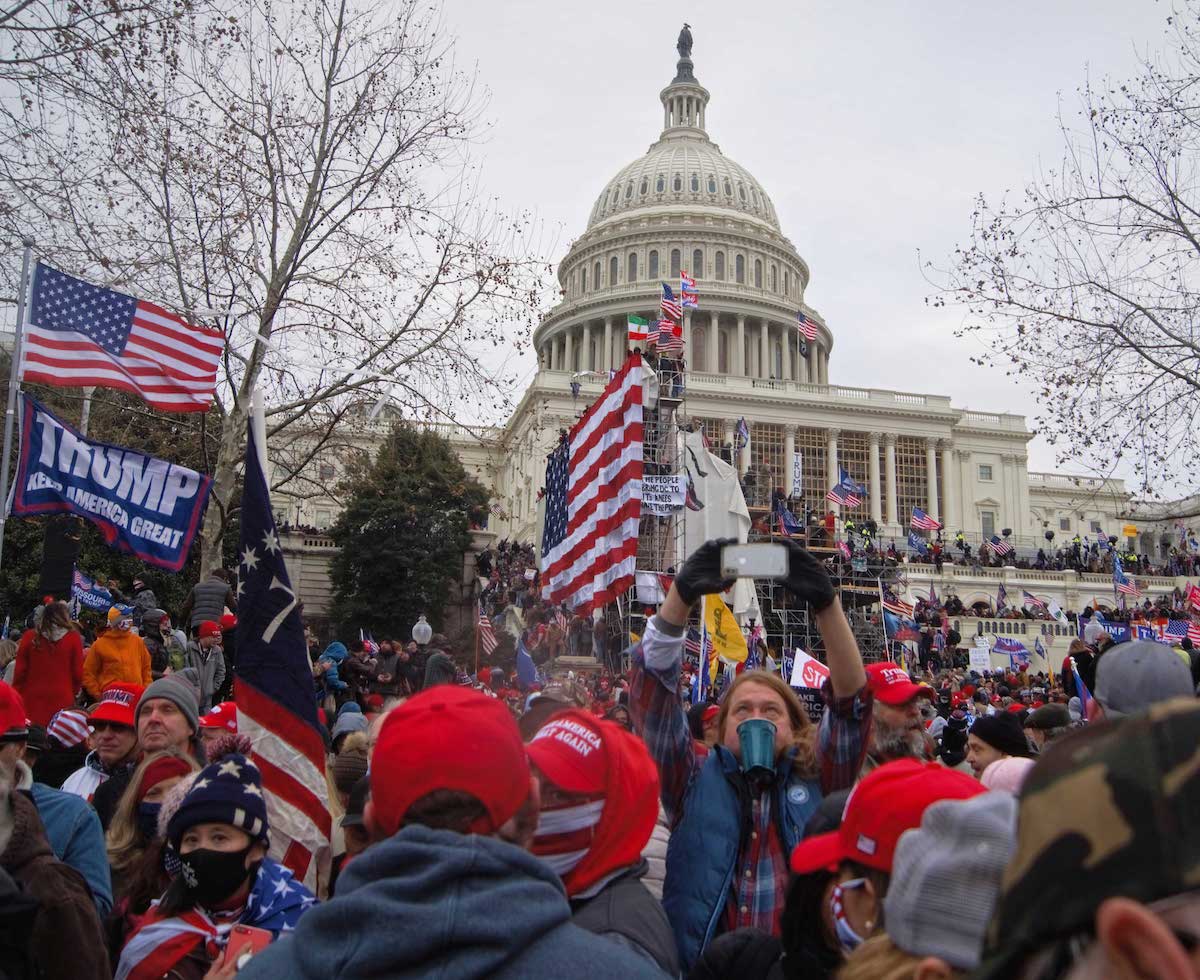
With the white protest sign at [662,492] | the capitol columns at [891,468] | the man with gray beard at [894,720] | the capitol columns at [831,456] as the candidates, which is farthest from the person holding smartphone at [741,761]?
the capitol columns at [891,468]

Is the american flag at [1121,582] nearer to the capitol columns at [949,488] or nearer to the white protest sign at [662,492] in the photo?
the capitol columns at [949,488]

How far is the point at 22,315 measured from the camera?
8047 millimetres

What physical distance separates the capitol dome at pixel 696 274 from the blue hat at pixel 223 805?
7009 cm

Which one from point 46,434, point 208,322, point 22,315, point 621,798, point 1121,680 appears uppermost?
point 208,322

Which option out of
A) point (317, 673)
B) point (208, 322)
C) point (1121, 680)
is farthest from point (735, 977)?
point (208, 322)

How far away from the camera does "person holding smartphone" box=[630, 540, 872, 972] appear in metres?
2.96

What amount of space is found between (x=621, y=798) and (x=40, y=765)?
4440 mm

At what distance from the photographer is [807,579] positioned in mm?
2996

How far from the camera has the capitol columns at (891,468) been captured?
69.1 m

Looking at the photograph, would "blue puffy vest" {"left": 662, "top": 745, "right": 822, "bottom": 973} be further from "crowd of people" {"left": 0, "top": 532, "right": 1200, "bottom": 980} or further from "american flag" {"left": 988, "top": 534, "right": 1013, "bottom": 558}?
"american flag" {"left": 988, "top": 534, "right": 1013, "bottom": 558}

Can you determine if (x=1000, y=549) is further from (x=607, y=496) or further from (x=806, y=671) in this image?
(x=806, y=671)

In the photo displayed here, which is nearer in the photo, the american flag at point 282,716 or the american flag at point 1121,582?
the american flag at point 282,716

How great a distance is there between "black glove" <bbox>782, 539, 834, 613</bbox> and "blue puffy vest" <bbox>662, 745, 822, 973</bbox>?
0.49 m

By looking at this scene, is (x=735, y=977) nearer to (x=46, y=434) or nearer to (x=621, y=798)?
(x=621, y=798)
